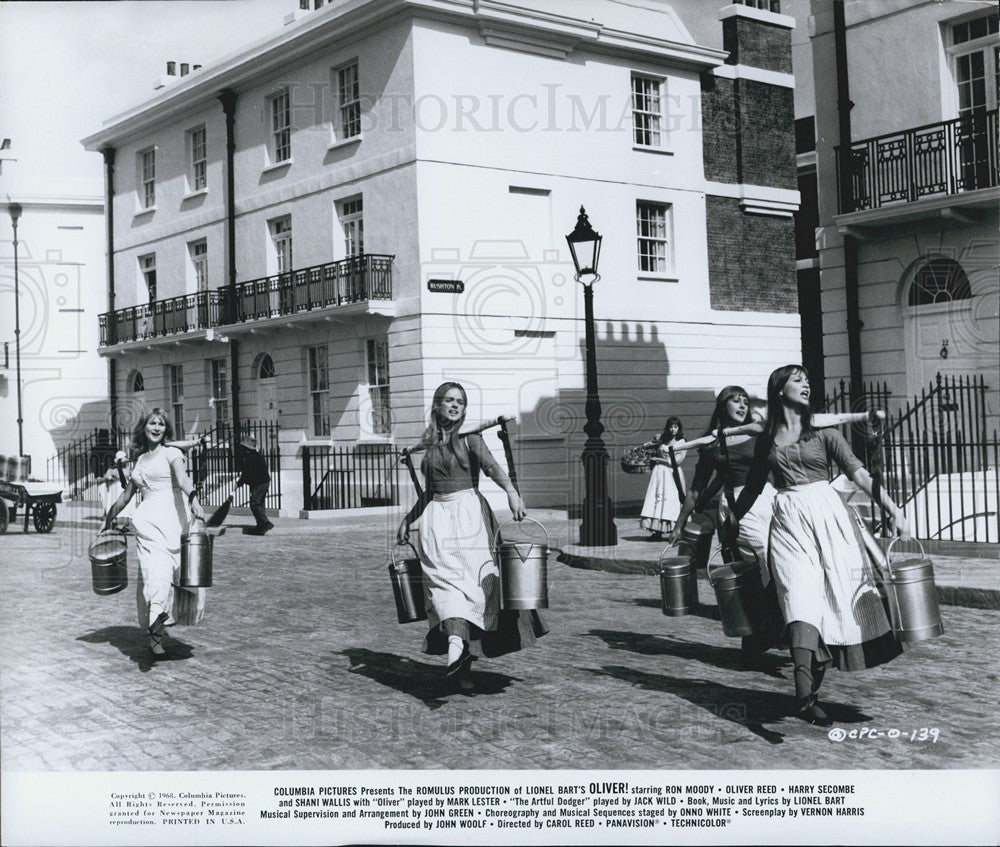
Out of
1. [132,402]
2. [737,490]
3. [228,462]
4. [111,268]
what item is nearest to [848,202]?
[737,490]

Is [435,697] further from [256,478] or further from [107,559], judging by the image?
[256,478]

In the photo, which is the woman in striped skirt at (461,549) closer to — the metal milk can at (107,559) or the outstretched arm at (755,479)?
the outstretched arm at (755,479)

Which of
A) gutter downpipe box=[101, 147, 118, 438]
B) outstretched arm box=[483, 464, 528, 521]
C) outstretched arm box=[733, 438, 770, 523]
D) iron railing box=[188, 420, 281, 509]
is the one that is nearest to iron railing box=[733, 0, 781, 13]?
iron railing box=[188, 420, 281, 509]

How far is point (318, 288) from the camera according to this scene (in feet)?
48.4

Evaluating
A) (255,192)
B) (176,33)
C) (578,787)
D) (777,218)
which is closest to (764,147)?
(777,218)

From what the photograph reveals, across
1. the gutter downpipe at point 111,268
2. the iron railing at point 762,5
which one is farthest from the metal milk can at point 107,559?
the iron railing at point 762,5

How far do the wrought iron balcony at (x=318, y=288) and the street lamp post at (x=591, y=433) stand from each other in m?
2.27

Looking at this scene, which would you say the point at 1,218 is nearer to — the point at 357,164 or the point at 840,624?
the point at 840,624

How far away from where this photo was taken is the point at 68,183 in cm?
743

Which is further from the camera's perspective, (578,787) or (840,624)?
(840,624)

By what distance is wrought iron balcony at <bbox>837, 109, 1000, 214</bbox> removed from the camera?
10.0 meters

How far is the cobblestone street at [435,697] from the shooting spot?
16.1 feet

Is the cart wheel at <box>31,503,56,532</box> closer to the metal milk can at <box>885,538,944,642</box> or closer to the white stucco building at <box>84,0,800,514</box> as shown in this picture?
the white stucco building at <box>84,0,800,514</box>

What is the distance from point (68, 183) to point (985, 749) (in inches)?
256
